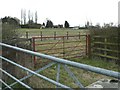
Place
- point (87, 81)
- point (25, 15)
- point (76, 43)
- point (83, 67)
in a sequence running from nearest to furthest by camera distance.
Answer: point (83, 67) < point (87, 81) < point (76, 43) < point (25, 15)

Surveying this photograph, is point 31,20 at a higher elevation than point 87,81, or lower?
higher

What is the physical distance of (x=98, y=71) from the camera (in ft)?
4.82

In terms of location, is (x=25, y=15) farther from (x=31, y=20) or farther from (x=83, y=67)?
(x=83, y=67)

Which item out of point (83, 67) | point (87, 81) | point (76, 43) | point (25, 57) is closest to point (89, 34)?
point (76, 43)

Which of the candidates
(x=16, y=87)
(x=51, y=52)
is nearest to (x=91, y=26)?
(x=51, y=52)

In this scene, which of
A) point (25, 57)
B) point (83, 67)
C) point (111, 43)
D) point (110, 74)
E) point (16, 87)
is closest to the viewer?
point (110, 74)

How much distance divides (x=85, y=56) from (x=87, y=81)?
4650mm

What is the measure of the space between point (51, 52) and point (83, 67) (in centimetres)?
864

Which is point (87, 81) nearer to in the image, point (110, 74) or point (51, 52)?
point (51, 52)

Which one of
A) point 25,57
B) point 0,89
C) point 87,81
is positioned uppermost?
point 25,57

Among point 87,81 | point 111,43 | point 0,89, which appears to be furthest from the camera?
point 111,43

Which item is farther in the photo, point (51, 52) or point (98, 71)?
point (51, 52)

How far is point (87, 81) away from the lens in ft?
21.2

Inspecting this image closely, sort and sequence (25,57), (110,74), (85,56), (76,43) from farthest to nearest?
(76,43), (85,56), (25,57), (110,74)
